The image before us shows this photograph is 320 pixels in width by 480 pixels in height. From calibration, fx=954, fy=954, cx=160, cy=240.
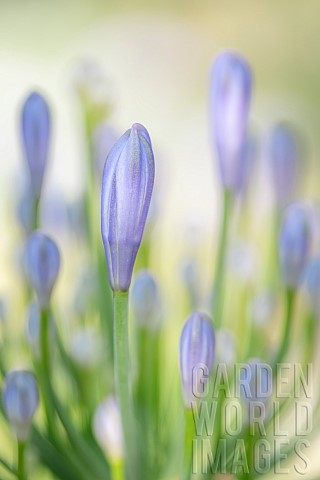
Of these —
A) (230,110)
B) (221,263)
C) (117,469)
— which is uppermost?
(230,110)

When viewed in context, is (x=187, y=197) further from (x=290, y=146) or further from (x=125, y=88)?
(x=290, y=146)

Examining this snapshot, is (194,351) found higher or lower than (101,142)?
lower

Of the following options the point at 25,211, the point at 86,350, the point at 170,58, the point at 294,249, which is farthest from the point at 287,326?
the point at 170,58

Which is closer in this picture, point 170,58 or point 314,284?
point 314,284

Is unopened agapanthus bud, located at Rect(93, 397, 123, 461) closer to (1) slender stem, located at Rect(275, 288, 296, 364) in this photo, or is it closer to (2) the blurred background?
(1) slender stem, located at Rect(275, 288, 296, 364)

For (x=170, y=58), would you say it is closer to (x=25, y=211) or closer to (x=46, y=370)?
(x=25, y=211)

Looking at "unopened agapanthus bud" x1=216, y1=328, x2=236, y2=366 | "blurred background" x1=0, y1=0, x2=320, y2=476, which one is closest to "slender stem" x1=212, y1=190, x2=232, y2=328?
"unopened agapanthus bud" x1=216, y1=328, x2=236, y2=366

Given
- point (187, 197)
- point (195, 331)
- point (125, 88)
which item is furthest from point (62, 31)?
point (195, 331)
